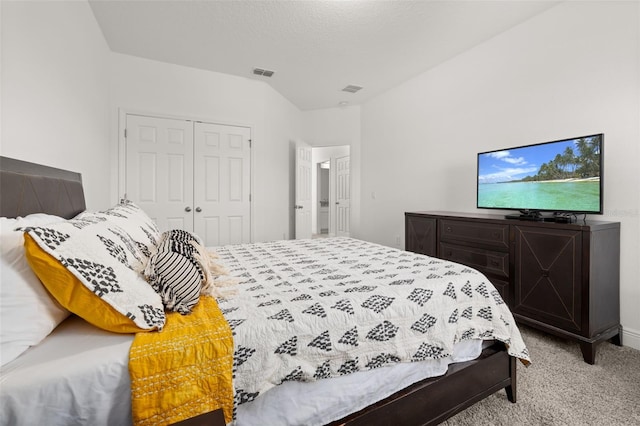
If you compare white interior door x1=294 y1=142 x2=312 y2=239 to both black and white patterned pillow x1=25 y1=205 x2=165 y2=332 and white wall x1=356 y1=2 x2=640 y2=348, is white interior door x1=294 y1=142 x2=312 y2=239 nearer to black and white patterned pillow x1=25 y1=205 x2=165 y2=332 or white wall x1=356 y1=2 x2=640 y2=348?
white wall x1=356 y1=2 x2=640 y2=348

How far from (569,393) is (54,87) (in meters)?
3.66

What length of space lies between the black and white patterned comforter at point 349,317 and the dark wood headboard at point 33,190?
934 mm

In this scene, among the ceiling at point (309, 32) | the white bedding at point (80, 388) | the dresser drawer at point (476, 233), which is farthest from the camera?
the ceiling at point (309, 32)

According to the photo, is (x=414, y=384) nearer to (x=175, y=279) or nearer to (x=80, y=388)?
(x=175, y=279)

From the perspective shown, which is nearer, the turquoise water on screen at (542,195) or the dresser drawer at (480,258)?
the turquoise water on screen at (542,195)

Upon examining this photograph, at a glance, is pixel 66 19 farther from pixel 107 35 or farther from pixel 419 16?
pixel 419 16

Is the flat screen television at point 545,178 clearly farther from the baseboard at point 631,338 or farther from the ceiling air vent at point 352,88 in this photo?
the ceiling air vent at point 352,88

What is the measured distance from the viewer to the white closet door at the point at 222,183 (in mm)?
4059

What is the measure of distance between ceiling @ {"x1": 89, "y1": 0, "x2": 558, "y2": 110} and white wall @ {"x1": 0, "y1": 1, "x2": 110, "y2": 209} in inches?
19.1

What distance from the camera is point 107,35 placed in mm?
3154

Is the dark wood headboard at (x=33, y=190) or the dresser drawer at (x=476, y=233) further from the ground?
the dark wood headboard at (x=33, y=190)

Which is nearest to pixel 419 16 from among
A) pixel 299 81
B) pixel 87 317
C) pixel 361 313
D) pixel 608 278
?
pixel 299 81

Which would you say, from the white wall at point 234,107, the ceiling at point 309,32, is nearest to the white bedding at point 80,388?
the ceiling at point 309,32

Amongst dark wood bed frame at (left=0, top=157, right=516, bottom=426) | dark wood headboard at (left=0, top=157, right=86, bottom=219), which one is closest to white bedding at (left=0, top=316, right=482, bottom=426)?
dark wood bed frame at (left=0, top=157, right=516, bottom=426)
